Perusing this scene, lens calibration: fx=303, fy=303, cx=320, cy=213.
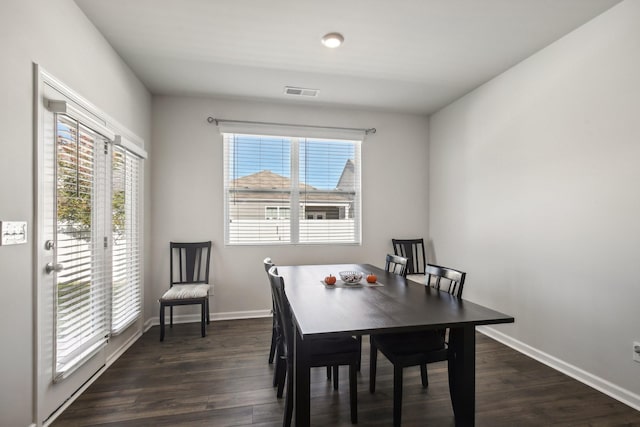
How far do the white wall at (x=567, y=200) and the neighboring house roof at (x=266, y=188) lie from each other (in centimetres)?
196

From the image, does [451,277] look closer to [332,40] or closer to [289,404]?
[289,404]

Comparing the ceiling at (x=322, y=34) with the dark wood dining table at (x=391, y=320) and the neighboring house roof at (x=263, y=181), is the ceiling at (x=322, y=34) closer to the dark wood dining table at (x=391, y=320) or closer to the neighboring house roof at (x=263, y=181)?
the neighboring house roof at (x=263, y=181)

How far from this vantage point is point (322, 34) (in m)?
2.47

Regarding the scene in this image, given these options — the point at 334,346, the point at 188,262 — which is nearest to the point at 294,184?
the point at 188,262

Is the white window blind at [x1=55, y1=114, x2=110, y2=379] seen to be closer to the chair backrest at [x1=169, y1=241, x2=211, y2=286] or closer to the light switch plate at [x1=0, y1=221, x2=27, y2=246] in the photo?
the light switch plate at [x1=0, y1=221, x2=27, y2=246]

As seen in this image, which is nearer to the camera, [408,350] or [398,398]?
[398,398]

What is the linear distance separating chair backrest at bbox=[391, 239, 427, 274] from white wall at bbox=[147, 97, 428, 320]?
134mm

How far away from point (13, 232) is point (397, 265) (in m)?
2.83

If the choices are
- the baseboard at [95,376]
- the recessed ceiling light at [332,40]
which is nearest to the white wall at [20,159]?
the baseboard at [95,376]

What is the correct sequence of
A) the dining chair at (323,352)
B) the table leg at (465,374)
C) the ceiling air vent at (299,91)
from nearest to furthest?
1. the table leg at (465,374)
2. the dining chair at (323,352)
3. the ceiling air vent at (299,91)

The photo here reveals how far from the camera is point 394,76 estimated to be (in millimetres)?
3205

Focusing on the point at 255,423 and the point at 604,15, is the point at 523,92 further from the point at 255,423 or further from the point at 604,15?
the point at 255,423

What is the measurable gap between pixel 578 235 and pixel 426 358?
5.53 feet

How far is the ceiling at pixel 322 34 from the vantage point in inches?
85.1
